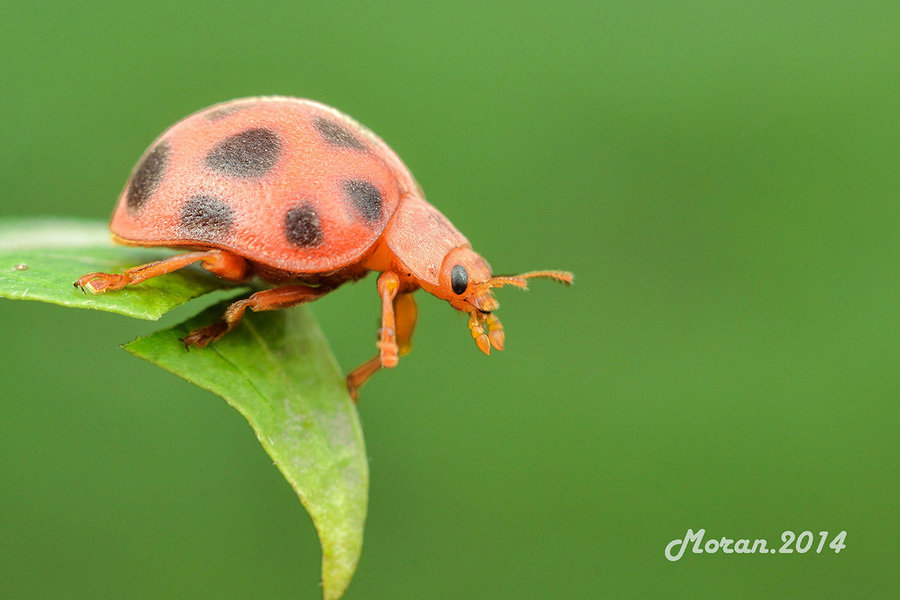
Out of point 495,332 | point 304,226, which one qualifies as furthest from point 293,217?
point 495,332

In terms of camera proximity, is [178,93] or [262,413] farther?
[178,93]

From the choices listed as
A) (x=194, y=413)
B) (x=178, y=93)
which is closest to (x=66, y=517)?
(x=194, y=413)

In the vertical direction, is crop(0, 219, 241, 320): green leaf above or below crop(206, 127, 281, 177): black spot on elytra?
below

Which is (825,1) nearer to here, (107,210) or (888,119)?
(888,119)

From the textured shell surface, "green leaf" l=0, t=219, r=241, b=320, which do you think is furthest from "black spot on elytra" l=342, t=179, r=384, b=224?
"green leaf" l=0, t=219, r=241, b=320

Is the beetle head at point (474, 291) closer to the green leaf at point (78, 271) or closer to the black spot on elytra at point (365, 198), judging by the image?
the black spot on elytra at point (365, 198)

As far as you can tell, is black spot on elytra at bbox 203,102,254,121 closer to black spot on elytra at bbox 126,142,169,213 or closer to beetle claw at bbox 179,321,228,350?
black spot on elytra at bbox 126,142,169,213
